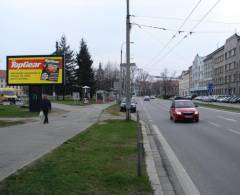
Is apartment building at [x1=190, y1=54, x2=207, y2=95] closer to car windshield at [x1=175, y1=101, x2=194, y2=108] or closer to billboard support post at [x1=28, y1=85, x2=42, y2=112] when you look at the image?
billboard support post at [x1=28, y1=85, x2=42, y2=112]

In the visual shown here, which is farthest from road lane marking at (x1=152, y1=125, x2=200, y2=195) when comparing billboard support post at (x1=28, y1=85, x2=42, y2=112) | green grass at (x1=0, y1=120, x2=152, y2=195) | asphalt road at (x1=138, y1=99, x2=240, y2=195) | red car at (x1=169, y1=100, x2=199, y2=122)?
billboard support post at (x1=28, y1=85, x2=42, y2=112)

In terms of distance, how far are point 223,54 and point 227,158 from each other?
104m

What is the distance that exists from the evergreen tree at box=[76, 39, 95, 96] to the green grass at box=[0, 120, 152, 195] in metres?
67.6

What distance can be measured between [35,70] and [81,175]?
28.5 meters

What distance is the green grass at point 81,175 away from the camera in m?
5.81

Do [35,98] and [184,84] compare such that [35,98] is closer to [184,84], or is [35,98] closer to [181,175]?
[181,175]

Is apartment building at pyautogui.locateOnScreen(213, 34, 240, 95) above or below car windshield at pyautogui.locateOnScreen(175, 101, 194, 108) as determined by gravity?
above

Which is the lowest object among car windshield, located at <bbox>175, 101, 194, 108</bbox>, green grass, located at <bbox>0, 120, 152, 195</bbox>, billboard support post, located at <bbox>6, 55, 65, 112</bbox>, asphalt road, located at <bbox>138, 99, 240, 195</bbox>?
asphalt road, located at <bbox>138, 99, 240, 195</bbox>

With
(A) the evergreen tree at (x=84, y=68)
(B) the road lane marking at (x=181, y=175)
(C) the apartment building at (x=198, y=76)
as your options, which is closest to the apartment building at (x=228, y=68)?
(C) the apartment building at (x=198, y=76)

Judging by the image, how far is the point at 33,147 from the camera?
11.0 meters

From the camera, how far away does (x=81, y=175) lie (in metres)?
6.88

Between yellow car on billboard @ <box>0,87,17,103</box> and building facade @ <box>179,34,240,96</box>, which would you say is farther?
building facade @ <box>179,34,240,96</box>

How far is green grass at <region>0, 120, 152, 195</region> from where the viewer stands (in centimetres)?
581

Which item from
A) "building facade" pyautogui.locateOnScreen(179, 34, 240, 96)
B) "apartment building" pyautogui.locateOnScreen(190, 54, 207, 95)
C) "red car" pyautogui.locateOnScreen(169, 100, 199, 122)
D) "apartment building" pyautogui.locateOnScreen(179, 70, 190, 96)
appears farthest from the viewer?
"apartment building" pyautogui.locateOnScreen(179, 70, 190, 96)
